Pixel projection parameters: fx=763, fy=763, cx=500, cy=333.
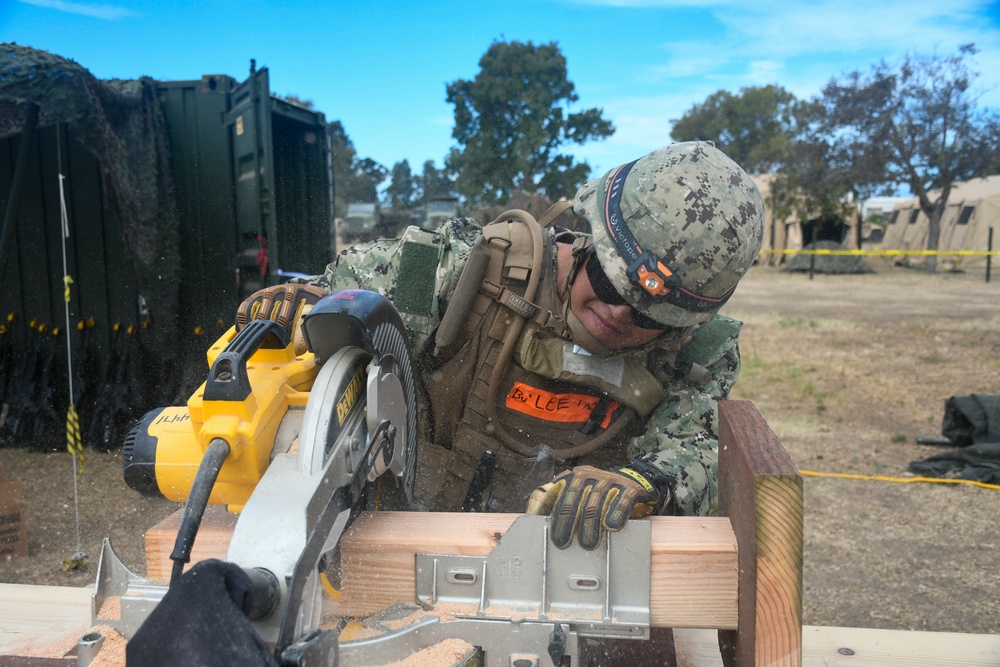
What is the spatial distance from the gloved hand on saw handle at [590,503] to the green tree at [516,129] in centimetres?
788

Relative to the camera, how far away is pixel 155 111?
17.7 ft

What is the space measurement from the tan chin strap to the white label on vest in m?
0.11

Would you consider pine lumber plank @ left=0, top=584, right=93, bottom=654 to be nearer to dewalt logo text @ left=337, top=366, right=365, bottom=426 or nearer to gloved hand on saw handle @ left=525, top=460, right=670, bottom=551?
dewalt logo text @ left=337, top=366, right=365, bottom=426

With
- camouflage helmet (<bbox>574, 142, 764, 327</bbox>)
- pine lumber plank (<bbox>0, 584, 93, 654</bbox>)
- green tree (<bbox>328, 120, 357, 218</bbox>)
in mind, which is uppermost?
green tree (<bbox>328, 120, 357, 218</bbox>)

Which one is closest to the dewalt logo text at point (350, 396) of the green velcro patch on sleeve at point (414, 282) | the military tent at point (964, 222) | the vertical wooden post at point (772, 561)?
the vertical wooden post at point (772, 561)

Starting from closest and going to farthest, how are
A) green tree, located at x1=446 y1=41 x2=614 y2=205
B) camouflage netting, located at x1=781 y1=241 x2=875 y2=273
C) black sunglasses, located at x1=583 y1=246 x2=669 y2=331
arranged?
black sunglasses, located at x1=583 y1=246 x2=669 y2=331 → green tree, located at x1=446 y1=41 x2=614 y2=205 → camouflage netting, located at x1=781 y1=241 x2=875 y2=273

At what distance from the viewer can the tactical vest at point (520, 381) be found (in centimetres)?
210

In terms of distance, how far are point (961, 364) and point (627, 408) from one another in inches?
308

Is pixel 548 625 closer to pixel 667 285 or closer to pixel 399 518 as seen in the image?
pixel 399 518

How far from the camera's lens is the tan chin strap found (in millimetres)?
2117

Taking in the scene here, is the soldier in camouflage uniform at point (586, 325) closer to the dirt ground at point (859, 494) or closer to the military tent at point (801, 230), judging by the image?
the dirt ground at point (859, 494)

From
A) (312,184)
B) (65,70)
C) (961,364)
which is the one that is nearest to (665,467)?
(65,70)

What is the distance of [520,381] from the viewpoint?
2217 millimetres

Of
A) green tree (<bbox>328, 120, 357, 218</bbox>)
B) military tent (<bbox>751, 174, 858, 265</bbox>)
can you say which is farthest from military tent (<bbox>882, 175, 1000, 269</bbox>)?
green tree (<bbox>328, 120, 357, 218</bbox>)
